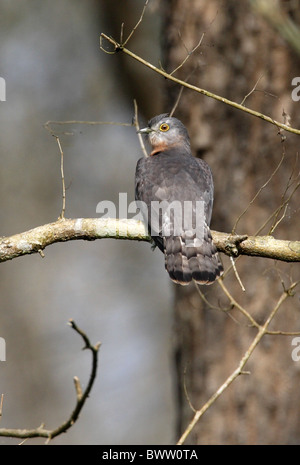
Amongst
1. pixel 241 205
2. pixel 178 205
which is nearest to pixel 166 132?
pixel 241 205

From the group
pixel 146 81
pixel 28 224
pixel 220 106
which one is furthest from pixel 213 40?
pixel 28 224

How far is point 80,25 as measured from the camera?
44.2 ft

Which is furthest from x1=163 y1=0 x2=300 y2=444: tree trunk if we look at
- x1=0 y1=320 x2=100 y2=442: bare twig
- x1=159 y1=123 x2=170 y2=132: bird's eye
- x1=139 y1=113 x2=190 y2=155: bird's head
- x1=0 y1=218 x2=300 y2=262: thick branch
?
x1=0 y1=320 x2=100 y2=442: bare twig

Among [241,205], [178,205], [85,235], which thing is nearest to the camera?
[85,235]

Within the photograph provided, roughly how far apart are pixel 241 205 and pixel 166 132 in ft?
3.68

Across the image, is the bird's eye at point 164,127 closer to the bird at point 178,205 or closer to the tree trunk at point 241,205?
the bird at point 178,205

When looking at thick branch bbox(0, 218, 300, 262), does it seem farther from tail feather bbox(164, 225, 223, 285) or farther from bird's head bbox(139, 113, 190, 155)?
bird's head bbox(139, 113, 190, 155)

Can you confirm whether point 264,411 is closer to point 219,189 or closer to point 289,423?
point 289,423

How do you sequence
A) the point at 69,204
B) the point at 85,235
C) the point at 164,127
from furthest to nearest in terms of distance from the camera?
the point at 69,204
the point at 164,127
the point at 85,235

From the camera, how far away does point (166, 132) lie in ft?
23.1

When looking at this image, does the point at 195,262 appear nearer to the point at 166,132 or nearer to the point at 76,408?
the point at 166,132

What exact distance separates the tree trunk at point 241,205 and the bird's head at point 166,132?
442mm

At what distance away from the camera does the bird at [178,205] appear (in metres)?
5.44

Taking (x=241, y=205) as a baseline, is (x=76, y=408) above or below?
below
